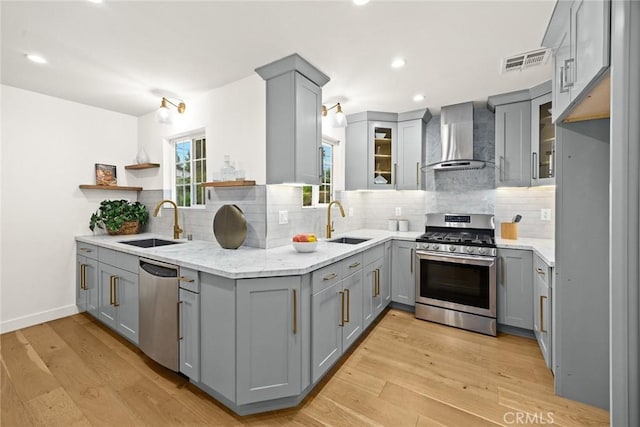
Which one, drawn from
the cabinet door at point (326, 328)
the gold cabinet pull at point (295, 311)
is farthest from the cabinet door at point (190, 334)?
the cabinet door at point (326, 328)

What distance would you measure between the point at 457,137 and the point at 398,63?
141 centimetres

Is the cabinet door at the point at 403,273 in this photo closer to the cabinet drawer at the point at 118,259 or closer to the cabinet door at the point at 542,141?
the cabinet door at the point at 542,141

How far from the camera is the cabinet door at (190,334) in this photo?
1.86 m

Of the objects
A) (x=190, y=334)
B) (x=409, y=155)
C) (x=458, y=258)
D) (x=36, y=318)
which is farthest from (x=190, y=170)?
(x=458, y=258)

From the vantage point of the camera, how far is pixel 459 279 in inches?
114

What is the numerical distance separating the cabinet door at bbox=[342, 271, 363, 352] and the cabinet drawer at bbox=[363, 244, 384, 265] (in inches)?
7.8

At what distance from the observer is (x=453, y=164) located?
3.25 metres

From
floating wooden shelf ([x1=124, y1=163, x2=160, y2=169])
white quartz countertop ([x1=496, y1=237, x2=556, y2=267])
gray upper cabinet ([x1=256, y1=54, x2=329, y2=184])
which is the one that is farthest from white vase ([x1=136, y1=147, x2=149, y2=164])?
white quartz countertop ([x1=496, y1=237, x2=556, y2=267])

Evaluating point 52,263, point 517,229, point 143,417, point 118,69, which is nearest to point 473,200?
point 517,229

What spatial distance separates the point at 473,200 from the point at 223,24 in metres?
3.25

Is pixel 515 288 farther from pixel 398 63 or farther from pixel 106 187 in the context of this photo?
pixel 106 187

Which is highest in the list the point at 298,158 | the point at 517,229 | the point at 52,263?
the point at 298,158

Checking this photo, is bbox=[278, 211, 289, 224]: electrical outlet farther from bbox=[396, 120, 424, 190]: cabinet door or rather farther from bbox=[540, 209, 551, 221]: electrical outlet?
bbox=[540, 209, 551, 221]: electrical outlet

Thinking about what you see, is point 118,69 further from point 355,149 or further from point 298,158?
point 355,149
